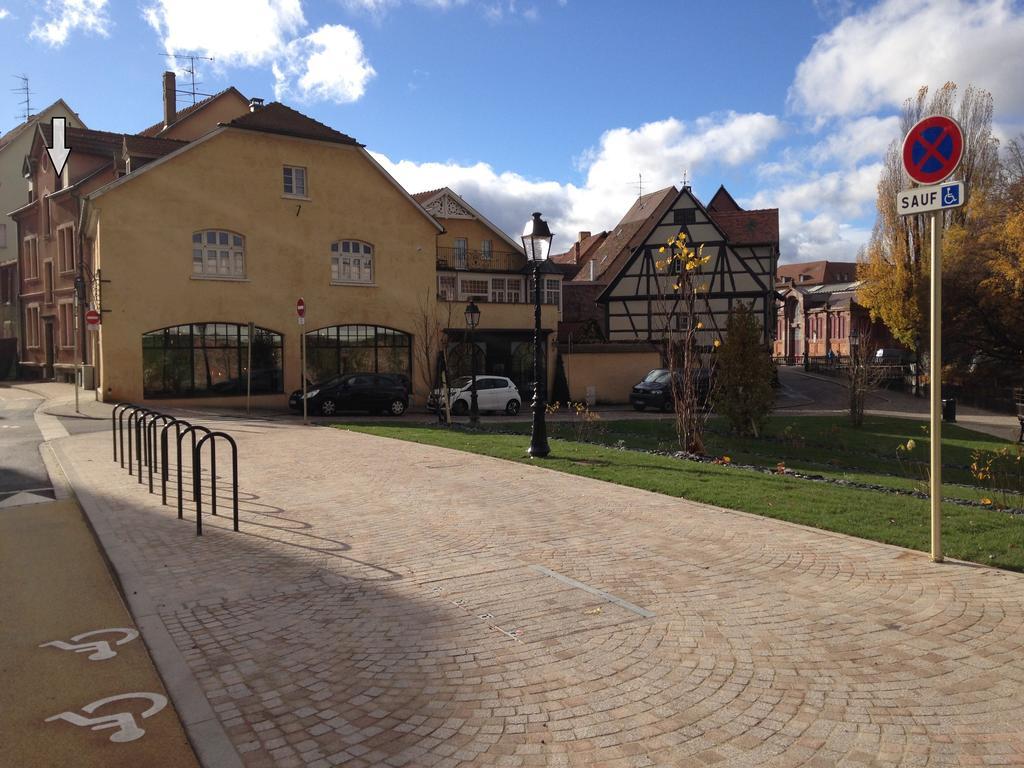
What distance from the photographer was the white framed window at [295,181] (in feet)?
95.9

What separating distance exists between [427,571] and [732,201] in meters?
56.3

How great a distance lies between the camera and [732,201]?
57.8 metres

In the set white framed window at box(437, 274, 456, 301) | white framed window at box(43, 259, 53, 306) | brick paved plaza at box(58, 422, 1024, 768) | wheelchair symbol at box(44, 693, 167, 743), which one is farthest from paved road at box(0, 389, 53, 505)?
white framed window at box(437, 274, 456, 301)

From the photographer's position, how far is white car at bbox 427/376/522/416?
2755 cm

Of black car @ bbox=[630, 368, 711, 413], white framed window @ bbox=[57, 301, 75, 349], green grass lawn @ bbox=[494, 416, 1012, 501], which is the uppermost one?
white framed window @ bbox=[57, 301, 75, 349]

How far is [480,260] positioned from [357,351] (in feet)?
43.2

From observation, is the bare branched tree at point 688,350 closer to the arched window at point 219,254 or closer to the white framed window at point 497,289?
the arched window at point 219,254

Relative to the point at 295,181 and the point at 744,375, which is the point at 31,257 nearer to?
the point at 295,181

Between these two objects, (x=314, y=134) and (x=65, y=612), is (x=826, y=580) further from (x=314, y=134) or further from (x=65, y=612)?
(x=314, y=134)

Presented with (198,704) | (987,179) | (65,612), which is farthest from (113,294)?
(987,179)

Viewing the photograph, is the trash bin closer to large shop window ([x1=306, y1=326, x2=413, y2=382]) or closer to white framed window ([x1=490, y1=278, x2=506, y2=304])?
large shop window ([x1=306, y1=326, x2=413, y2=382])

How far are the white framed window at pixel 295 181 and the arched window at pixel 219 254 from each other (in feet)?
9.02

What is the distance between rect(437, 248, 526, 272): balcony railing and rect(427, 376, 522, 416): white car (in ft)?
43.0

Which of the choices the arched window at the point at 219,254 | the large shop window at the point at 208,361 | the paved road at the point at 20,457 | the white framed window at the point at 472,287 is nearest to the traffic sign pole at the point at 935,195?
the paved road at the point at 20,457
